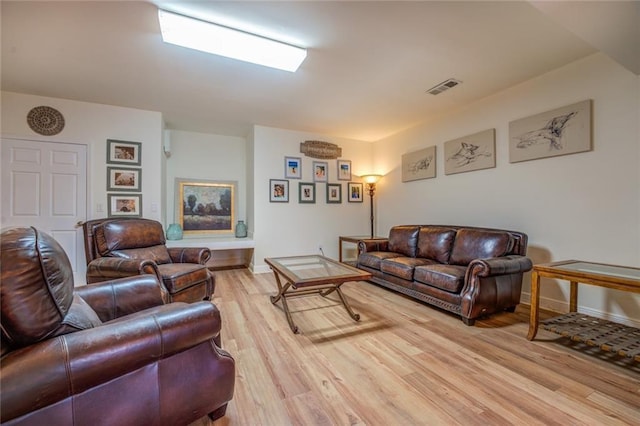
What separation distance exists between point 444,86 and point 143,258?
148 inches

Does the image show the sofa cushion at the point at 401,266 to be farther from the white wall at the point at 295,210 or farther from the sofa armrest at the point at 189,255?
the sofa armrest at the point at 189,255

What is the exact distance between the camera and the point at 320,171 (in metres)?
4.90

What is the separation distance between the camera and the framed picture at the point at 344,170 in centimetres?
507

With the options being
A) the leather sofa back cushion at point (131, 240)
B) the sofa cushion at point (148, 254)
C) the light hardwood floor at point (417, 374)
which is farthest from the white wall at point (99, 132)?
the light hardwood floor at point (417, 374)

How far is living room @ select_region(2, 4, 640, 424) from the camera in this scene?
7.70ft

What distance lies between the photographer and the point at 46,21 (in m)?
1.99

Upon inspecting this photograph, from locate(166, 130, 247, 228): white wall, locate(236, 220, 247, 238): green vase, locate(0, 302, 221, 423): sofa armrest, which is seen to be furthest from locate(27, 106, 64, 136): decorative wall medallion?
locate(0, 302, 221, 423): sofa armrest

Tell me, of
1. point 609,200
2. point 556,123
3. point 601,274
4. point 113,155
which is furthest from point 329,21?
point 113,155

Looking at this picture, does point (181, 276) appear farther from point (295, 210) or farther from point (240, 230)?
point (295, 210)

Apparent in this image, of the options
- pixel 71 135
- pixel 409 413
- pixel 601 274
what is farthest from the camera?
pixel 71 135

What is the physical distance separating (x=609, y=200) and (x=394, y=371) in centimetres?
245

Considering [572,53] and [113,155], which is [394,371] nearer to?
[572,53]

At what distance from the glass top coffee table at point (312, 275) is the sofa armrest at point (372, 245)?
902 mm

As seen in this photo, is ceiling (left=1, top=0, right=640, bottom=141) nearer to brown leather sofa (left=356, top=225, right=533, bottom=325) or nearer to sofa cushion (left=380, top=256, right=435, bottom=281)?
brown leather sofa (left=356, top=225, right=533, bottom=325)
